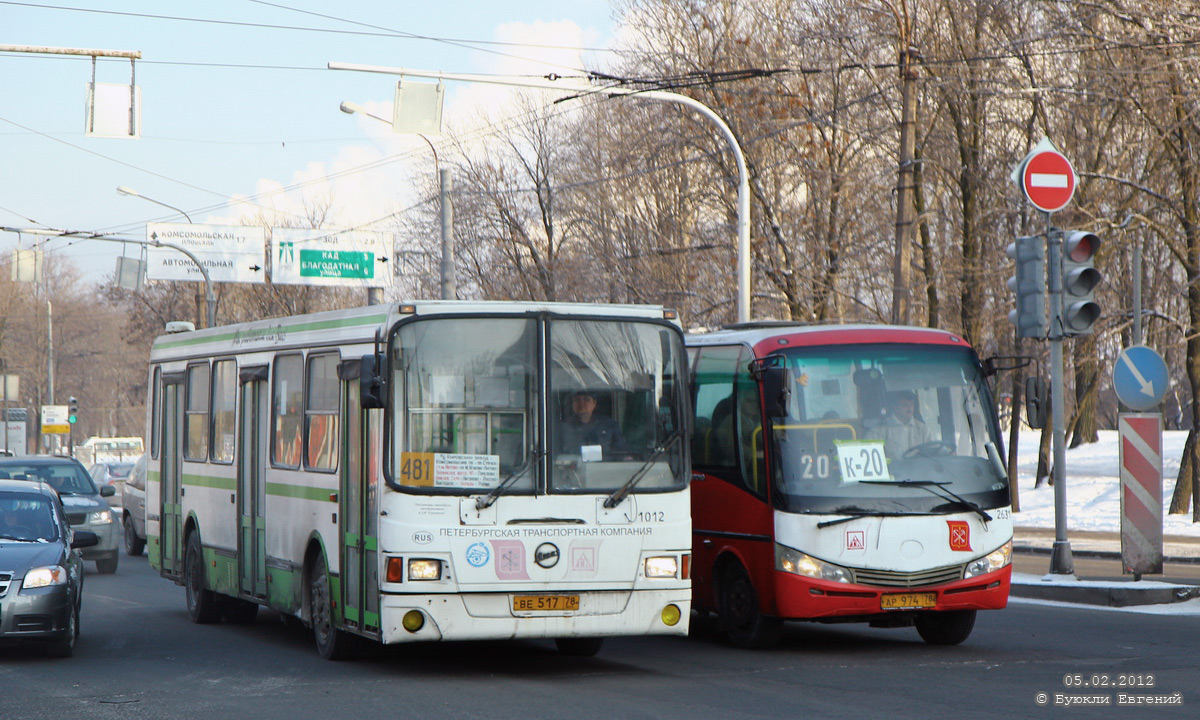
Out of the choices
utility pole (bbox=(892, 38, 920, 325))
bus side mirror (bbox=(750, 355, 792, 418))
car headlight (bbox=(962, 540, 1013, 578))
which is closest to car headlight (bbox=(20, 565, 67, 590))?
bus side mirror (bbox=(750, 355, 792, 418))

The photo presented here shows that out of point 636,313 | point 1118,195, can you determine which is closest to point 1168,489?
point 1118,195

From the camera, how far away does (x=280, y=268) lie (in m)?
42.0

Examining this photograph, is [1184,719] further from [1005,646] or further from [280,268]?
[280,268]

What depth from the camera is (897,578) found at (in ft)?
37.1

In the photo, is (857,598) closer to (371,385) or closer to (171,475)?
(371,385)

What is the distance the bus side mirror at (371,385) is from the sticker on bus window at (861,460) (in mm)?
3769

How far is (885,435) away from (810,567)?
1.22 m

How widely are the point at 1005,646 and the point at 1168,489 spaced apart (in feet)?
106

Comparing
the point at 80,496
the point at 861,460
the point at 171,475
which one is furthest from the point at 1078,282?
the point at 80,496

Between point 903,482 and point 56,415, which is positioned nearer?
point 903,482

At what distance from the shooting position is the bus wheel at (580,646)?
11.6 m

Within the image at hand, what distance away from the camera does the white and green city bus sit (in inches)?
388

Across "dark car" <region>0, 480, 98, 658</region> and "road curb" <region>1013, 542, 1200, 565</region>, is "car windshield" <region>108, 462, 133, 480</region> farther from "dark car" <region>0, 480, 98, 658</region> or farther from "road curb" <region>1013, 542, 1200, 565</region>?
"dark car" <region>0, 480, 98, 658</region>

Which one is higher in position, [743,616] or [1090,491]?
[1090,491]
